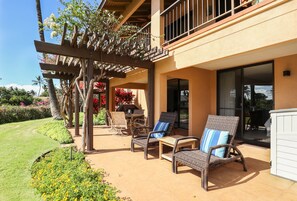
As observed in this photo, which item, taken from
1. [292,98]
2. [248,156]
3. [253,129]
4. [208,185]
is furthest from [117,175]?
[253,129]

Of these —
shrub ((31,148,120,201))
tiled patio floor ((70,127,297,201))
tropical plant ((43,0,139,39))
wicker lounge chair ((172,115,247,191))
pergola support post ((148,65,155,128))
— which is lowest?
tiled patio floor ((70,127,297,201))

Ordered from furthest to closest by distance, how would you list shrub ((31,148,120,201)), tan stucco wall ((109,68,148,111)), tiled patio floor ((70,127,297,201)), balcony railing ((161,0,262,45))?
tan stucco wall ((109,68,148,111))
balcony railing ((161,0,262,45))
tiled patio floor ((70,127,297,201))
shrub ((31,148,120,201))

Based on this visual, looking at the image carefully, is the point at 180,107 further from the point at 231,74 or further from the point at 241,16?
the point at 241,16

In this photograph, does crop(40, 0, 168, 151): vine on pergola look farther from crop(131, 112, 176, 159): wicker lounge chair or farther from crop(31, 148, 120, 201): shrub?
crop(131, 112, 176, 159): wicker lounge chair

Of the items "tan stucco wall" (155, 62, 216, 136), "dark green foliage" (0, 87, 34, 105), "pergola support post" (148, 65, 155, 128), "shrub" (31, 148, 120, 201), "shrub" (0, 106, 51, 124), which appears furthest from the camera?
"dark green foliage" (0, 87, 34, 105)

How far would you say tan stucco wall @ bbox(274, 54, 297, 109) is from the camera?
18.3 feet

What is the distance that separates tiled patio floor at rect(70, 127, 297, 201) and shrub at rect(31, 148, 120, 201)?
0.34 metres

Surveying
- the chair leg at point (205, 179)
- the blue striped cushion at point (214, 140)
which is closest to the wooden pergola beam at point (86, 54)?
the blue striped cushion at point (214, 140)

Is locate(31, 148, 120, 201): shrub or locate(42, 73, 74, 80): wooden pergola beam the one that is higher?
locate(42, 73, 74, 80): wooden pergola beam

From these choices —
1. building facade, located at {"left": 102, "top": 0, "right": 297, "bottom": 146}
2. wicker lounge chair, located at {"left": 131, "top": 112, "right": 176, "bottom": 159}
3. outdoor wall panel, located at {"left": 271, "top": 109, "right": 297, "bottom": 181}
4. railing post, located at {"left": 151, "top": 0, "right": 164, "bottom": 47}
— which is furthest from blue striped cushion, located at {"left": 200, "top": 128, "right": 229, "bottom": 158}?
railing post, located at {"left": 151, "top": 0, "right": 164, "bottom": 47}

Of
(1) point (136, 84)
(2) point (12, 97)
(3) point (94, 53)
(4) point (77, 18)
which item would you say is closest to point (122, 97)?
(1) point (136, 84)

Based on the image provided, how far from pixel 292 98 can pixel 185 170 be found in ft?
13.1

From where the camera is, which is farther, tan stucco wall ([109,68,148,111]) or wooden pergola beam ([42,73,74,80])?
wooden pergola beam ([42,73,74,80])

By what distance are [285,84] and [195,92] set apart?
10.3 ft
